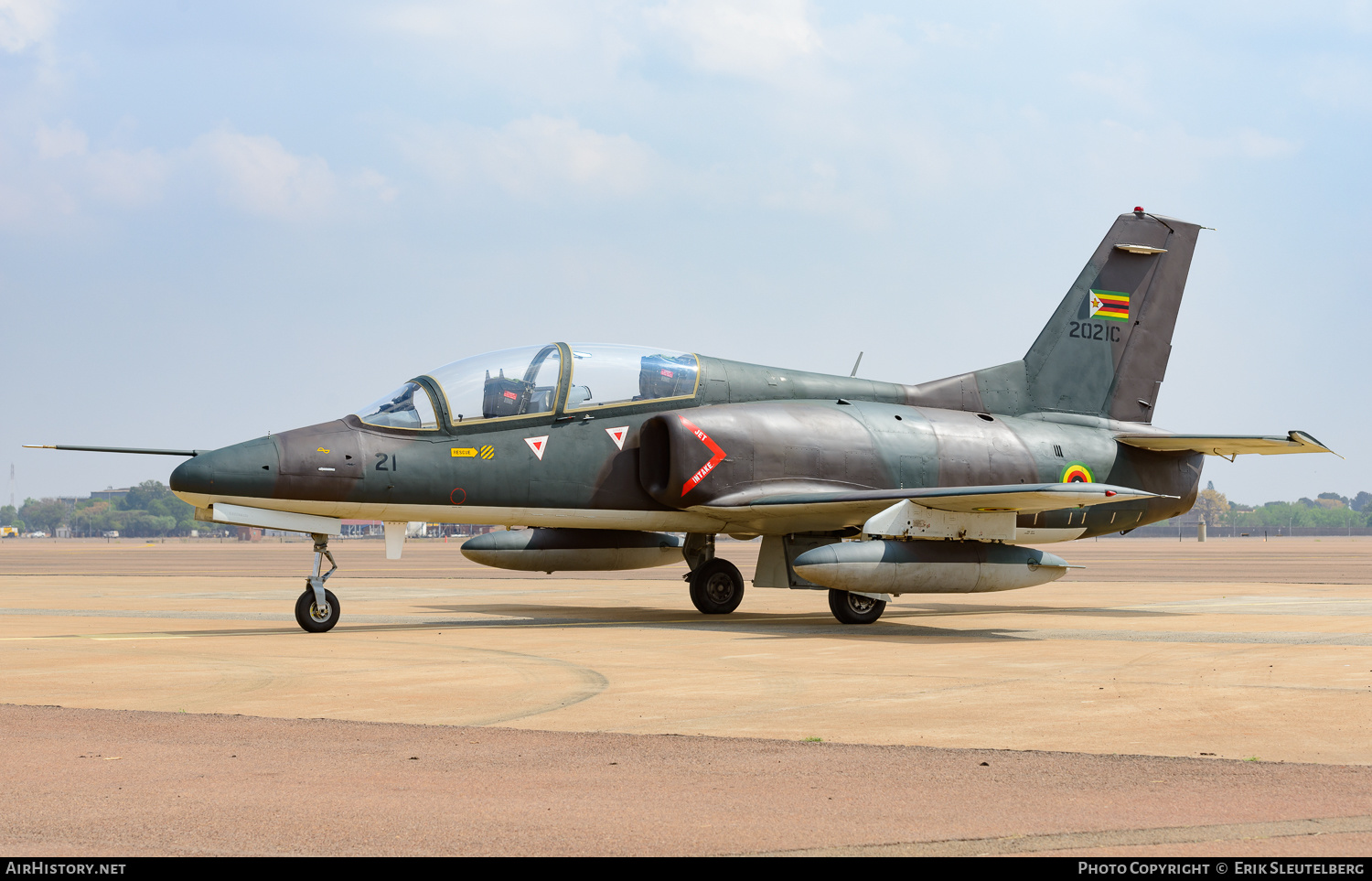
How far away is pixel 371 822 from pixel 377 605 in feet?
49.4

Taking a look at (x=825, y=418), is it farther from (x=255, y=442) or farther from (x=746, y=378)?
(x=255, y=442)

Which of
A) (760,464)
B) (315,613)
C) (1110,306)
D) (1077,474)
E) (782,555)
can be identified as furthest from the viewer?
(1110,306)

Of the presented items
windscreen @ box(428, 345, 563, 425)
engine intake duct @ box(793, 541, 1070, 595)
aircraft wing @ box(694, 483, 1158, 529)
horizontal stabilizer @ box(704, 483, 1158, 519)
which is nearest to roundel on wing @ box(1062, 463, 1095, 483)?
aircraft wing @ box(694, 483, 1158, 529)

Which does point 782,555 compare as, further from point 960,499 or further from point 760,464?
point 960,499

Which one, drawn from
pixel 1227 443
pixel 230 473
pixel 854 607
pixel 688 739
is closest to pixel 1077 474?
pixel 1227 443

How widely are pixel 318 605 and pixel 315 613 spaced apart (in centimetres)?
10

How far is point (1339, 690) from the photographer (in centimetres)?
883

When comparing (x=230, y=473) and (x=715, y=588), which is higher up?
(x=230, y=473)

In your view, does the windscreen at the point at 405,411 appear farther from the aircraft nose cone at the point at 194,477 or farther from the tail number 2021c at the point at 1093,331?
the tail number 2021c at the point at 1093,331

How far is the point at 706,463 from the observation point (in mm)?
15508

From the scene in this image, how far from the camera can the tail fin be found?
747 inches

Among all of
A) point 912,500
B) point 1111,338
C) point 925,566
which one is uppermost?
point 1111,338

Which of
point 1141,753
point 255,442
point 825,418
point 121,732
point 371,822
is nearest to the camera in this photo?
point 371,822
